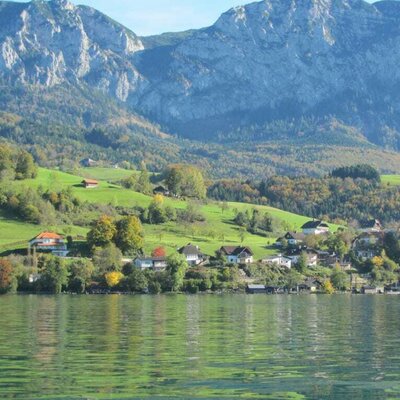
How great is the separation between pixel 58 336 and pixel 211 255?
97.2 m

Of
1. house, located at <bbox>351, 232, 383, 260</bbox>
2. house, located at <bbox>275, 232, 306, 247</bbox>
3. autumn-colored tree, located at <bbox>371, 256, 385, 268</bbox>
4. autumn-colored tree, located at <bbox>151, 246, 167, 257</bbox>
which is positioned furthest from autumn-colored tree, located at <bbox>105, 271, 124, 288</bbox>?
house, located at <bbox>351, 232, 383, 260</bbox>

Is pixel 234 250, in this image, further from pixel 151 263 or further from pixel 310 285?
pixel 151 263

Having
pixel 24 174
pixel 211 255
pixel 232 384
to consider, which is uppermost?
pixel 24 174

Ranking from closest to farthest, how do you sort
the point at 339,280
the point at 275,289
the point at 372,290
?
1. the point at 275,289
2. the point at 339,280
3. the point at 372,290

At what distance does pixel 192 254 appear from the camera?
145m

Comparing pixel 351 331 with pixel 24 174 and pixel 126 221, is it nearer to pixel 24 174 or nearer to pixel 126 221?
pixel 126 221

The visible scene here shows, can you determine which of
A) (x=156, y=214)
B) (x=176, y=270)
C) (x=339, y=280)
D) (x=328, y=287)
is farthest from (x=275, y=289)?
(x=156, y=214)

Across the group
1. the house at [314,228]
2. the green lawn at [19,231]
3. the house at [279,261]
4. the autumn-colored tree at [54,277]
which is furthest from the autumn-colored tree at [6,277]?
the house at [314,228]

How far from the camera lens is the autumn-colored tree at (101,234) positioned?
455 ft

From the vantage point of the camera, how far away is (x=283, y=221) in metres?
199

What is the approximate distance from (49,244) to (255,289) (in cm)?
3287

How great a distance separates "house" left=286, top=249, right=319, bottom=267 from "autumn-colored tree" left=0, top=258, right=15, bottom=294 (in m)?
55.8

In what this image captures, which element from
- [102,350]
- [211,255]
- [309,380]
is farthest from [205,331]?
[211,255]

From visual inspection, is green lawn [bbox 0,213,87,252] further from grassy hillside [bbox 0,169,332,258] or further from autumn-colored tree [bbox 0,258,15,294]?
autumn-colored tree [bbox 0,258,15,294]
